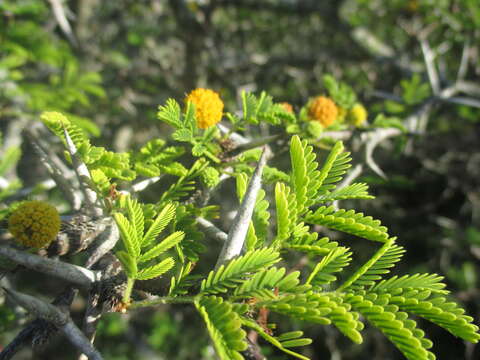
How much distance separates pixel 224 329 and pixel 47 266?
23.2 inches

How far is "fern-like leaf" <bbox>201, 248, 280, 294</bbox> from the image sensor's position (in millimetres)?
1106

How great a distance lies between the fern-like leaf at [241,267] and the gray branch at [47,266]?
42cm

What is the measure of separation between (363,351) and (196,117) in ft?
12.2

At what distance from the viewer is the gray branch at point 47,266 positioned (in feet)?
3.77

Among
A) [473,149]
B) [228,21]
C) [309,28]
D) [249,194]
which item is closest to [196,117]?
[249,194]

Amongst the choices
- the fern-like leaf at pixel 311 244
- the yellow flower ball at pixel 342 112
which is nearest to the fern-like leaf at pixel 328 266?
the fern-like leaf at pixel 311 244

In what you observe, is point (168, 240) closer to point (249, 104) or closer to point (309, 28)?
point (249, 104)

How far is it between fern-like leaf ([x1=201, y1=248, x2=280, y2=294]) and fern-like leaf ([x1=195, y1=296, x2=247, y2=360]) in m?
0.06

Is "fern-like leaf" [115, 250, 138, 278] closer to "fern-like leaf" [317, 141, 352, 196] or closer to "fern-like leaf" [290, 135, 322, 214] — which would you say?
"fern-like leaf" [290, 135, 322, 214]

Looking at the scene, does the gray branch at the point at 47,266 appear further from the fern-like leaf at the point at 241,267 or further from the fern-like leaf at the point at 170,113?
the fern-like leaf at the point at 170,113

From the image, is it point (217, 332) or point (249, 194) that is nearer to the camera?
point (217, 332)

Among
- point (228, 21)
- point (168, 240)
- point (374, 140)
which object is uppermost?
point (228, 21)

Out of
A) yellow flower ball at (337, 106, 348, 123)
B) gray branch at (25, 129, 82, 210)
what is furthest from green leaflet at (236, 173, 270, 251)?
Answer: yellow flower ball at (337, 106, 348, 123)

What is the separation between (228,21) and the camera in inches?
234
